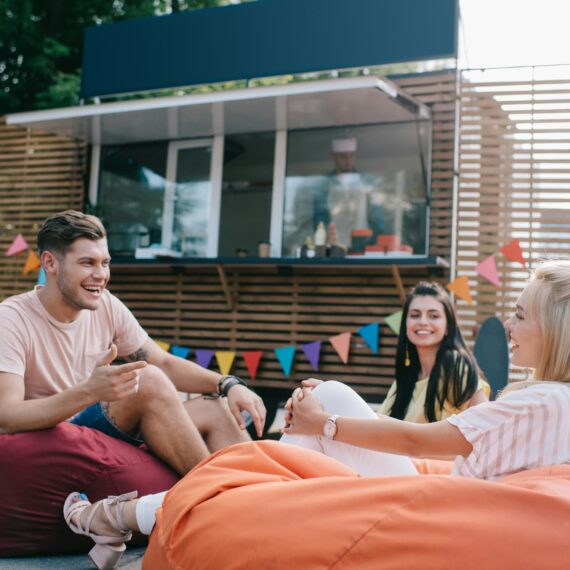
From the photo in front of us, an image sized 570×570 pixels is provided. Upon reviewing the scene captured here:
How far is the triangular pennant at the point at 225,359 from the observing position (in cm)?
838

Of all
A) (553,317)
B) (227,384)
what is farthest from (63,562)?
(553,317)

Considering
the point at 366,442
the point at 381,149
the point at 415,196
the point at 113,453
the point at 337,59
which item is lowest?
the point at 113,453

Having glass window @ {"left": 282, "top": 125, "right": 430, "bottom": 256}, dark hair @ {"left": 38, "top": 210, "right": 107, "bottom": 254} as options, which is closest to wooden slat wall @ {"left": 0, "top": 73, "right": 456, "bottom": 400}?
glass window @ {"left": 282, "top": 125, "right": 430, "bottom": 256}

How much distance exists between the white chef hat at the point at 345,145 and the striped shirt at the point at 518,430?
21.2 feet

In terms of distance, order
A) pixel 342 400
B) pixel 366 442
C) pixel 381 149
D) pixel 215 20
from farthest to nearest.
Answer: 1. pixel 215 20
2. pixel 381 149
3. pixel 342 400
4. pixel 366 442

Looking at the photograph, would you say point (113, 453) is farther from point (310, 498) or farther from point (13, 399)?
point (310, 498)

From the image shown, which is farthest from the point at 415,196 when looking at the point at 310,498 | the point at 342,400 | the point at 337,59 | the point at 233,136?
the point at 310,498

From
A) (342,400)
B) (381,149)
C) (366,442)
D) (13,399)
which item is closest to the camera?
(366,442)

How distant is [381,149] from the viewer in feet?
26.7

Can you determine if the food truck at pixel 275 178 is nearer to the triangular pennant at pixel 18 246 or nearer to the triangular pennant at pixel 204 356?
the triangular pennant at pixel 204 356

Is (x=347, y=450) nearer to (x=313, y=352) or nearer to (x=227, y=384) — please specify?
(x=227, y=384)

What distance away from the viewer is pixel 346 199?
26.7ft

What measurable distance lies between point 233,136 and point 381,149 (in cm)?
187

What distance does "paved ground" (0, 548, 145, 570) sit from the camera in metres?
2.62
